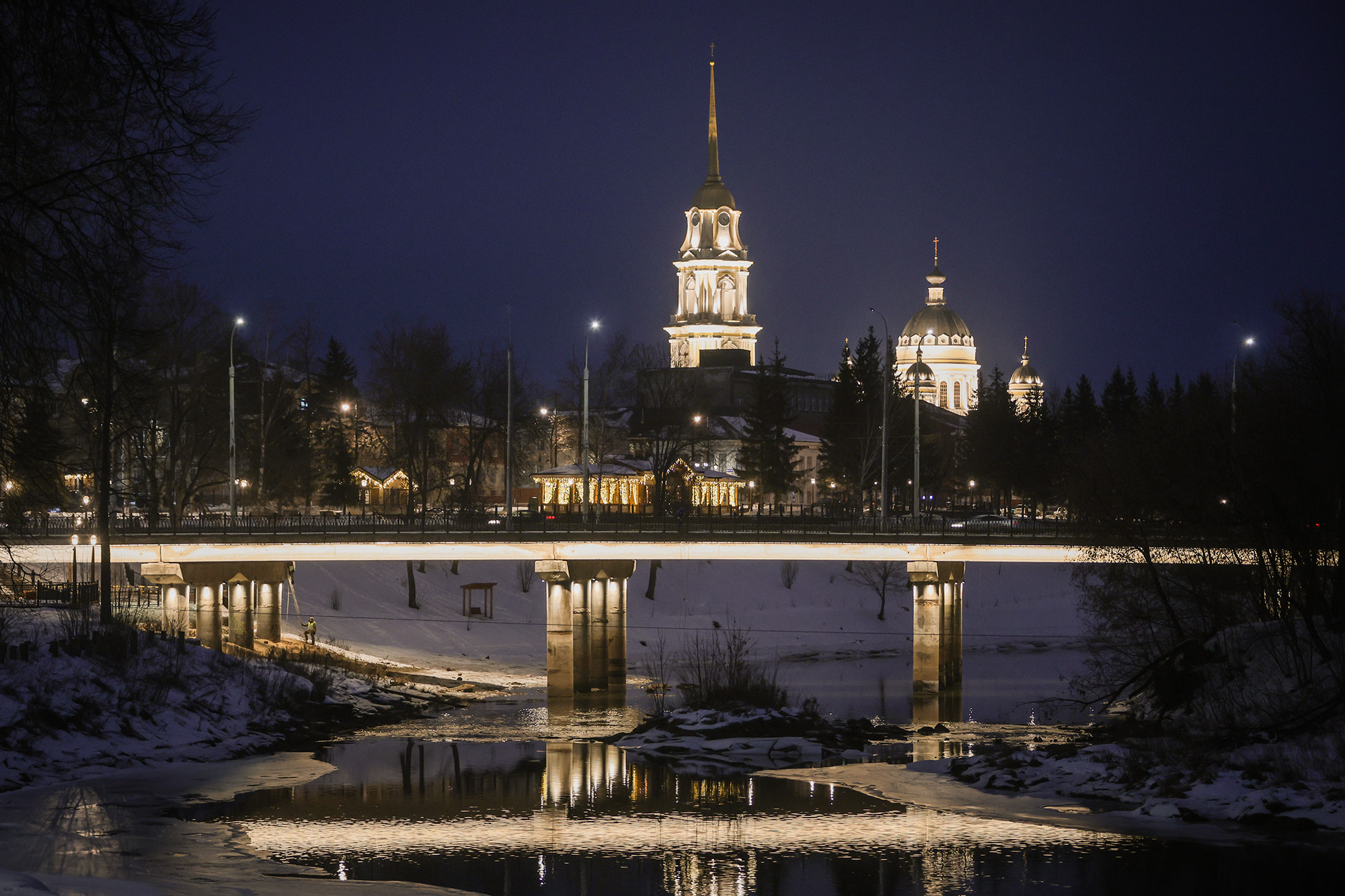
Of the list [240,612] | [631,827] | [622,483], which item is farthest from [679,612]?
[631,827]

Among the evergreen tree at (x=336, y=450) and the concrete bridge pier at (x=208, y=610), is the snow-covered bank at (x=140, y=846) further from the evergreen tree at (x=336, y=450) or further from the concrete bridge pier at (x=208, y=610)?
the evergreen tree at (x=336, y=450)

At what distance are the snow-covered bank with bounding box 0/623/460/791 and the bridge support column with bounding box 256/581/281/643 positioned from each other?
17291mm

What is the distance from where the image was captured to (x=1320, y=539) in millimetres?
35188

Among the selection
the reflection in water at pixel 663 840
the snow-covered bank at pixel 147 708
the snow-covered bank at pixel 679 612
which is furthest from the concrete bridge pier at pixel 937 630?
the reflection in water at pixel 663 840

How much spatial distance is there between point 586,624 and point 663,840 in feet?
107

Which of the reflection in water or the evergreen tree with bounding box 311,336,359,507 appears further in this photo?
the evergreen tree with bounding box 311,336,359,507

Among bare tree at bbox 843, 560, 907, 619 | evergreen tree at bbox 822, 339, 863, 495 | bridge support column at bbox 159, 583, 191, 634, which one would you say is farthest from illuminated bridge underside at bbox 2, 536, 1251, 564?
evergreen tree at bbox 822, 339, 863, 495

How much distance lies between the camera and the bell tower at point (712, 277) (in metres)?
182

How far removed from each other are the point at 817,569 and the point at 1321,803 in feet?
224

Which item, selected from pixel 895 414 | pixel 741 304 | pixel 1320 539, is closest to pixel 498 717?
pixel 1320 539

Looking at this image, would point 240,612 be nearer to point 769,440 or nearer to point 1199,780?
point 1199,780

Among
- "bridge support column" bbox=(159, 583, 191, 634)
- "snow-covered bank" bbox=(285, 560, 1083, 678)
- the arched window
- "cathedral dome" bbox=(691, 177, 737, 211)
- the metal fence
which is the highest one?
"cathedral dome" bbox=(691, 177, 737, 211)

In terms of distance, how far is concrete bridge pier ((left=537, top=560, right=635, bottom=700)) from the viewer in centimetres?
5650

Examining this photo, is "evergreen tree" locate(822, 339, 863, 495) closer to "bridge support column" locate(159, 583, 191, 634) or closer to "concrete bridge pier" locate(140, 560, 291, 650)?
"concrete bridge pier" locate(140, 560, 291, 650)
